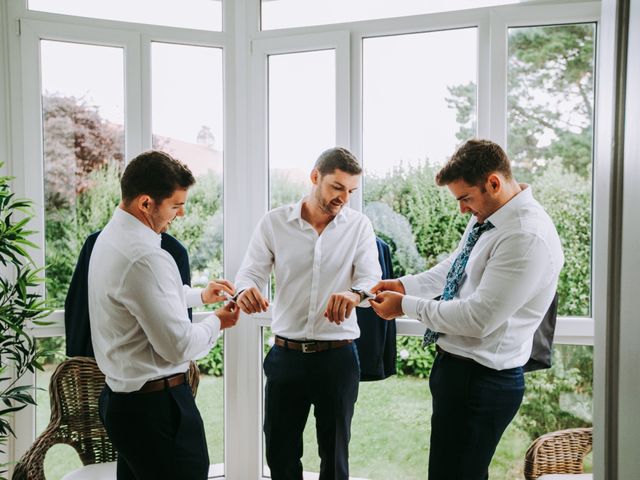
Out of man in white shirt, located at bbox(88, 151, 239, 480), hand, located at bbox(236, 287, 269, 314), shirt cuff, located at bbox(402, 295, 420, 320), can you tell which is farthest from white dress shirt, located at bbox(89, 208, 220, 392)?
shirt cuff, located at bbox(402, 295, 420, 320)

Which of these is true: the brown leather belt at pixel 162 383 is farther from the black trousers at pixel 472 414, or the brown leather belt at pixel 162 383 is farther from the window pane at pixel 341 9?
the window pane at pixel 341 9

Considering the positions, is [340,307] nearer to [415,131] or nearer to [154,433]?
[154,433]

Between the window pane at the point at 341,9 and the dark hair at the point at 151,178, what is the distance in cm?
167

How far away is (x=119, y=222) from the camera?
67.1 inches

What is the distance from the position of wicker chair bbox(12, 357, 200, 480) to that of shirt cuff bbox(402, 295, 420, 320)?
1218mm

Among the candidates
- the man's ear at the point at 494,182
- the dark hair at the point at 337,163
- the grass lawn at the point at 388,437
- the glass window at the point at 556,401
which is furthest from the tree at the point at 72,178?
the glass window at the point at 556,401

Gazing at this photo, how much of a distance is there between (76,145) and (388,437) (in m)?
2.41

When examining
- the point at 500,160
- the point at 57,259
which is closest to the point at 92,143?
the point at 57,259

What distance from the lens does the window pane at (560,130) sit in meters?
2.67

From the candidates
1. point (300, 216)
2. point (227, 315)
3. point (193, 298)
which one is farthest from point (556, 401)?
point (193, 298)

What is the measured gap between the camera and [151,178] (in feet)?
5.67

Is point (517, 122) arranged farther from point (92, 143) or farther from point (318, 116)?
point (92, 143)

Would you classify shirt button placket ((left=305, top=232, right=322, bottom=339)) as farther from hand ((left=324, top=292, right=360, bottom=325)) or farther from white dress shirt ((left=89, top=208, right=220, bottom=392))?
white dress shirt ((left=89, top=208, right=220, bottom=392))

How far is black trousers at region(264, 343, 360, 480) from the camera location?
2338 millimetres
